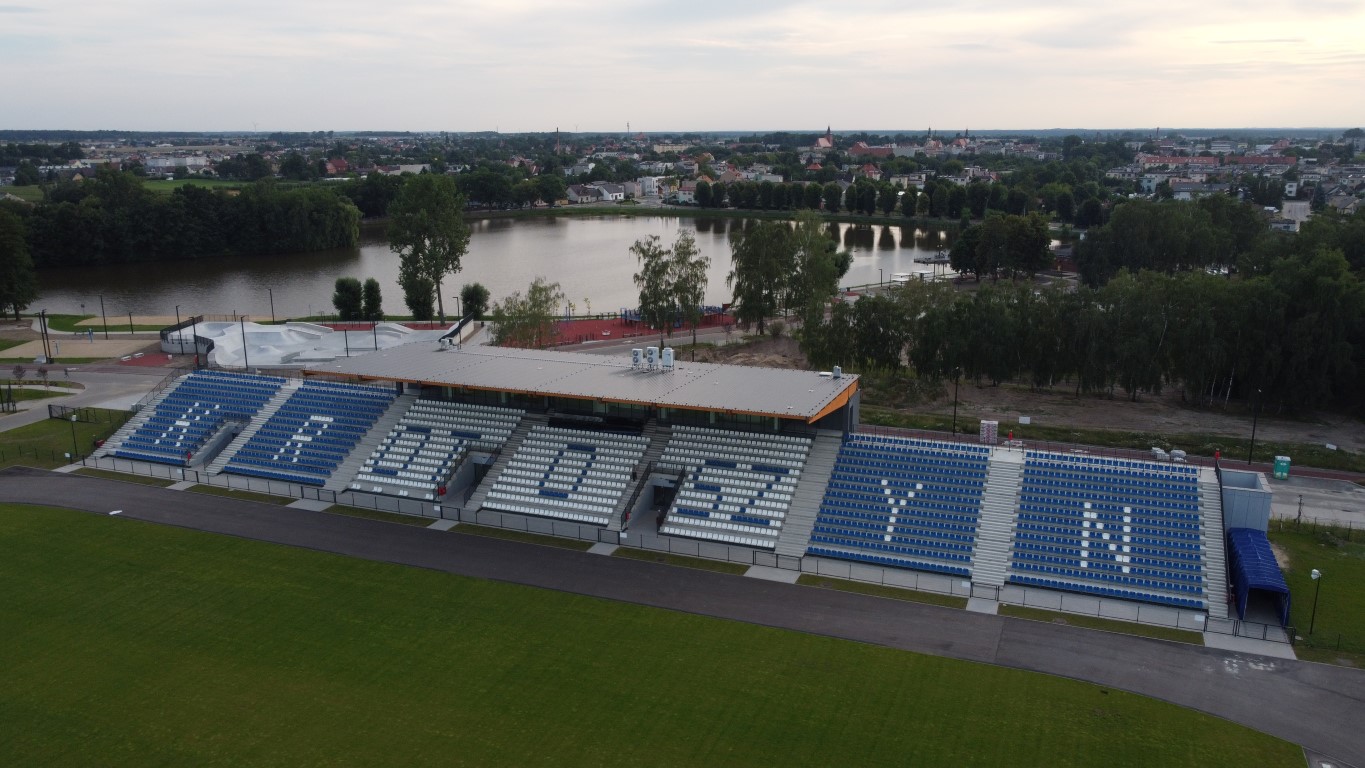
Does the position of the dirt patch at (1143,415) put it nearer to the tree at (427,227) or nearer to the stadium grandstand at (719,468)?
the stadium grandstand at (719,468)

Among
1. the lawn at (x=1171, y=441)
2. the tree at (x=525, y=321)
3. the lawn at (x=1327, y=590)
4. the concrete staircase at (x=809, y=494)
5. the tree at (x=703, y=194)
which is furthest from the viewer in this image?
the tree at (x=703, y=194)

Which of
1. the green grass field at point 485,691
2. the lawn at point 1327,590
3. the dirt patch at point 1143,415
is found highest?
the dirt patch at point 1143,415

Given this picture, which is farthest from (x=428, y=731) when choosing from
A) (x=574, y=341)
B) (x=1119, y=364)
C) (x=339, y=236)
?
(x=339, y=236)

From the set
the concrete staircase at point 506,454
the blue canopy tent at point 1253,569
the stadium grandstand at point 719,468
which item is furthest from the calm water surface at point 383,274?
the blue canopy tent at point 1253,569

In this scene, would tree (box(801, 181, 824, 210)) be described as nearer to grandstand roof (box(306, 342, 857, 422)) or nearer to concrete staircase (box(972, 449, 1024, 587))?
grandstand roof (box(306, 342, 857, 422))

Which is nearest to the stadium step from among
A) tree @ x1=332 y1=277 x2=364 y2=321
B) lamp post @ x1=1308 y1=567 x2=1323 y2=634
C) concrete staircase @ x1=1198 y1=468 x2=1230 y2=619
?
tree @ x1=332 y1=277 x2=364 y2=321
